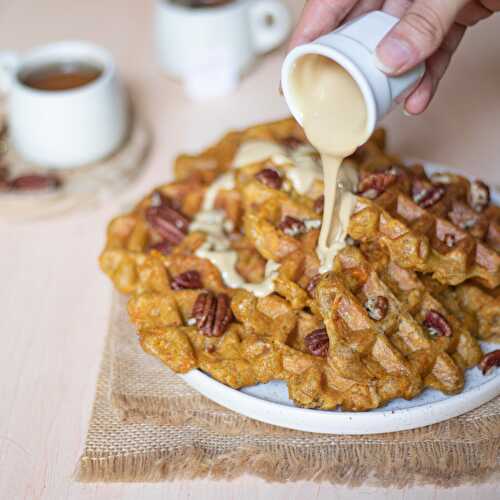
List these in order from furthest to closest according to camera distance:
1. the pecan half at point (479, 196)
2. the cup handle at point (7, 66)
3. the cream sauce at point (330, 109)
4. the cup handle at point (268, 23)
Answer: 1. the cup handle at point (268, 23)
2. the cup handle at point (7, 66)
3. the pecan half at point (479, 196)
4. the cream sauce at point (330, 109)

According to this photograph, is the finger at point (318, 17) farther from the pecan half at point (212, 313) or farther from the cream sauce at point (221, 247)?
the pecan half at point (212, 313)

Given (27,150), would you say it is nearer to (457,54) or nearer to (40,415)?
(40,415)

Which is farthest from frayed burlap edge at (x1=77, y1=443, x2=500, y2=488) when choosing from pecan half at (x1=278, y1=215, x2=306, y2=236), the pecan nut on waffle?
pecan half at (x1=278, y1=215, x2=306, y2=236)

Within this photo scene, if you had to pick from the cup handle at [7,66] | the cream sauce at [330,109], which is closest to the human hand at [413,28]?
the cream sauce at [330,109]

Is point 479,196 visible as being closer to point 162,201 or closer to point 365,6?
point 365,6

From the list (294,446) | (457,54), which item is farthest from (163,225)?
(457,54)
